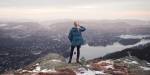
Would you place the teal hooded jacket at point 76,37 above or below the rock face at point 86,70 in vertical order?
above

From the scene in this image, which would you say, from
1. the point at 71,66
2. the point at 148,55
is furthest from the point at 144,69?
the point at 148,55

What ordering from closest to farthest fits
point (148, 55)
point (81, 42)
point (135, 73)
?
point (135, 73), point (81, 42), point (148, 55)

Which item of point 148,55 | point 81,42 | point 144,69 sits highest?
point 81,42

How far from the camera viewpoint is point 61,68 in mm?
17359

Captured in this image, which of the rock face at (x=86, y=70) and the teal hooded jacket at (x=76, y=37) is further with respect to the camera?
the teal hooded jacket at (x=76, y=37)

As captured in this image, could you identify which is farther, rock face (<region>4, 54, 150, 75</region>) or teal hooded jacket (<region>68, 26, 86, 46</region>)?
teal hooded jacket (<region>68, 26, 86, 46</region>)

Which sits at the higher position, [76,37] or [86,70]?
[76,37]

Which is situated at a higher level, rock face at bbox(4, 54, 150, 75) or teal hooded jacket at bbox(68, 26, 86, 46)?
teal hooded jacket at bbox(68, 26, 86, 46)

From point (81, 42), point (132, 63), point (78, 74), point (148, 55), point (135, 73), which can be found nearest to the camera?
point (78, 74)

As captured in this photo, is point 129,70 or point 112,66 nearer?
point 129,70

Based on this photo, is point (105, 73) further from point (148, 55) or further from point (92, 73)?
point (148, 55)

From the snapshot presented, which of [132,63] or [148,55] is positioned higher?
[132,63]

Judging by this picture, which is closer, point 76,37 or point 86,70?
point 86,70

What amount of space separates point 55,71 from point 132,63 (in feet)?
22.2
